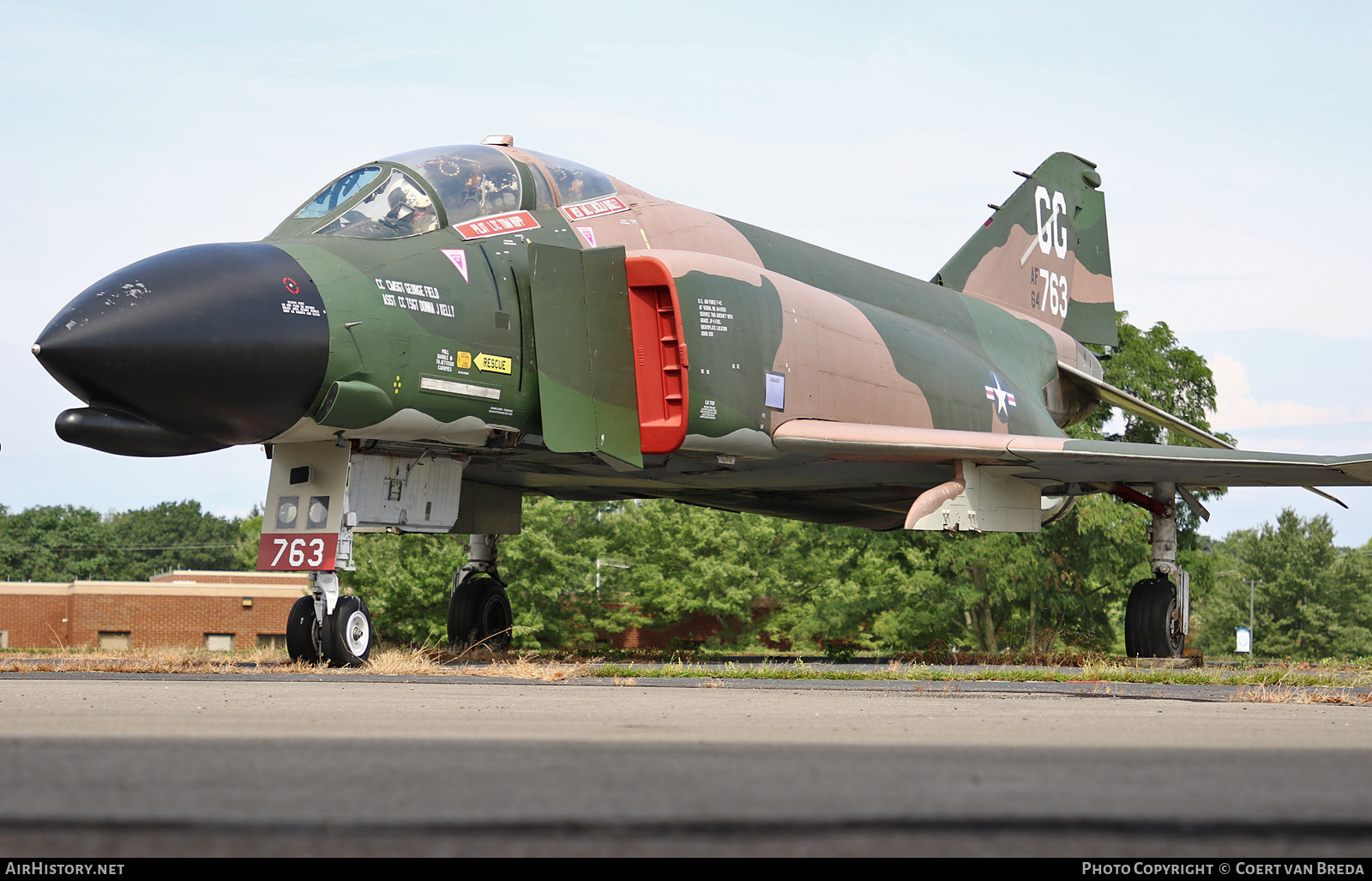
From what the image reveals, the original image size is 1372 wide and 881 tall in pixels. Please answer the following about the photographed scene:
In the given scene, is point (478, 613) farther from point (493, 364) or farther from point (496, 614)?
point (493, 364)

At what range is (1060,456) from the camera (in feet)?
39.8

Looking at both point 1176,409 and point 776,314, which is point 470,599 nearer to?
point 776,314

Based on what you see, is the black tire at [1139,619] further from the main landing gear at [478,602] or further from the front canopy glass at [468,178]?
the front canopy glass at [468,178]

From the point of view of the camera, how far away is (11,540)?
79.4m

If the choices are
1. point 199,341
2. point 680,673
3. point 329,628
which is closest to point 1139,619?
point 680,673

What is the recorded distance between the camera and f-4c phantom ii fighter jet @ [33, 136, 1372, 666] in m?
8.98

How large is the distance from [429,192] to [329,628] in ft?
11.8

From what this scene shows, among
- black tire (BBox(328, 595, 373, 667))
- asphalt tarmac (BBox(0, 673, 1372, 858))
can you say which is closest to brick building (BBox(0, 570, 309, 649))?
black tire (BBox(328, 595, 373, 667))

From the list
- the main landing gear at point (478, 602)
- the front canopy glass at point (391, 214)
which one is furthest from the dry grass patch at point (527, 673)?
the main landing gear at point (478, 602)

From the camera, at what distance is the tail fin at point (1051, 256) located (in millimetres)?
18594

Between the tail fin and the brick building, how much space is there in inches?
1256

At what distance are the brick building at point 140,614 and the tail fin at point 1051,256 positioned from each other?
3191 cm

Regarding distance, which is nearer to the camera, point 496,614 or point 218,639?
point 496,614

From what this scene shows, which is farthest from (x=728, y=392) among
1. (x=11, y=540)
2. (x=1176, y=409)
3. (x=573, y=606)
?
(x=11, y=540)
